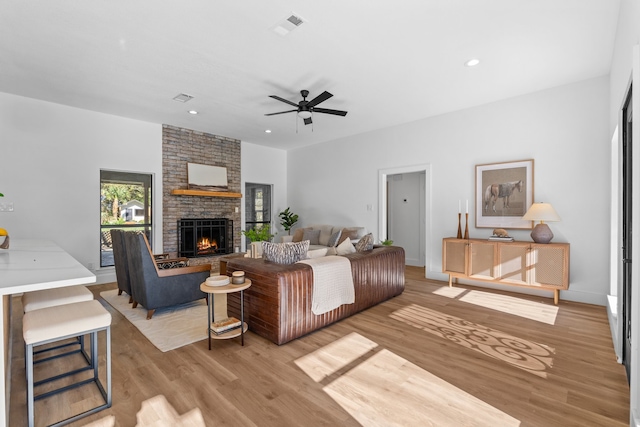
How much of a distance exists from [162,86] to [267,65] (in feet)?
5.34

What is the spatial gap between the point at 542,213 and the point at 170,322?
4.70 meters

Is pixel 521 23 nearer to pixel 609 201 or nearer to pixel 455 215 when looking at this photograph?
pixel 609 201

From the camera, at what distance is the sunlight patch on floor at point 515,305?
3.52 metres

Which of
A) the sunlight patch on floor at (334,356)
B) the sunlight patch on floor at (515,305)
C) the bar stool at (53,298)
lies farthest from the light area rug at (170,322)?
the sunlight patch on floor at (515,305)

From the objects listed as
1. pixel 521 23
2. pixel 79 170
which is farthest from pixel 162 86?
pixel 521 23

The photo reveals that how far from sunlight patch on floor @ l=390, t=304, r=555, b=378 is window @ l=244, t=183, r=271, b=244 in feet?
15.9

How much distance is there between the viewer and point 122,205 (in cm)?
557

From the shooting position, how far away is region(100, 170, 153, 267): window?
533cm

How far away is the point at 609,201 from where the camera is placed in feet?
12.4

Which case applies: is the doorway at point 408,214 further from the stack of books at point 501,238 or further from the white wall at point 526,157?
the stack of books at point 501,238

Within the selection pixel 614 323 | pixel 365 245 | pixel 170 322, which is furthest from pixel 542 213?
pixel 170 322

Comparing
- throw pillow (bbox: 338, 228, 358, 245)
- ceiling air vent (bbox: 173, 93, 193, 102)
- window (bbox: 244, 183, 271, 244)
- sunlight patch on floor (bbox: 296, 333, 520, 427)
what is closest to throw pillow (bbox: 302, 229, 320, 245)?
throw pillow (bbox: 338, 228, 358, 245)

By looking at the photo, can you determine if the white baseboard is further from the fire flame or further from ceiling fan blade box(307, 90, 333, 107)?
the fire flame

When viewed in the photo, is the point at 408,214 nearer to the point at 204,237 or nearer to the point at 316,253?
the point at 316,253
